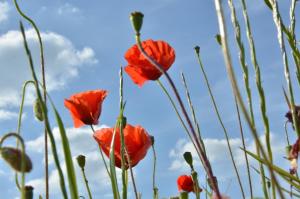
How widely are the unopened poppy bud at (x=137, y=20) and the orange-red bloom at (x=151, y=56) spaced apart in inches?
16.6

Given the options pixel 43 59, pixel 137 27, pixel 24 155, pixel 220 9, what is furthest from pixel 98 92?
pixel 220 9

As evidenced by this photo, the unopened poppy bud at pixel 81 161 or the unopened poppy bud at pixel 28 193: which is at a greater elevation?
the unopened poppy bud at pixel 81 161

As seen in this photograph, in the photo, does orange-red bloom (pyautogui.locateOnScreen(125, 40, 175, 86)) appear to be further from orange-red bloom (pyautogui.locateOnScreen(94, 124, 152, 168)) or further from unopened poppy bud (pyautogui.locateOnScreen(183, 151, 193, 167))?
unopened poppy bud (pyautogui.locateOnScreen(183, 151, 193, 167))

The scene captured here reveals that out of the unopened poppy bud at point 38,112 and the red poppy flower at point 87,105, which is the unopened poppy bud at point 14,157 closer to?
the unopened poppy bud at point 38,112

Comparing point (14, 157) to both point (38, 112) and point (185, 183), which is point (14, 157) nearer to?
point (38, 112)

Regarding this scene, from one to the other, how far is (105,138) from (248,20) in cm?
76

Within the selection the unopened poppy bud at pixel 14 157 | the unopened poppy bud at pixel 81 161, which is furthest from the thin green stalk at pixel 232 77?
the unopened poppy bud at pixel 81 161

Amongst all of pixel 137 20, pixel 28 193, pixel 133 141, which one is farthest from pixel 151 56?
pixel 28 193

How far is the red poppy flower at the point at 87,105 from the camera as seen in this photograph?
1575mm

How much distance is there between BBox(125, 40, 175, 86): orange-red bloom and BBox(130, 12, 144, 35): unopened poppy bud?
0.42 m

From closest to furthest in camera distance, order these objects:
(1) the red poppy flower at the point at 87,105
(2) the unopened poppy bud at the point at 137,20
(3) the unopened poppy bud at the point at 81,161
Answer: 1. (2) the unopened poppy bud at the point at 137,20
2. (3) the unopened poppy bud at the point at 81,161
3. (1) the red poppy flower at the point at 87,105

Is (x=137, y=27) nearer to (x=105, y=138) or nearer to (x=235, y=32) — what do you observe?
(x=235, y=32)

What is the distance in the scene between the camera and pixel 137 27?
0.85 meters

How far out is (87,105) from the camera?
159 cm
